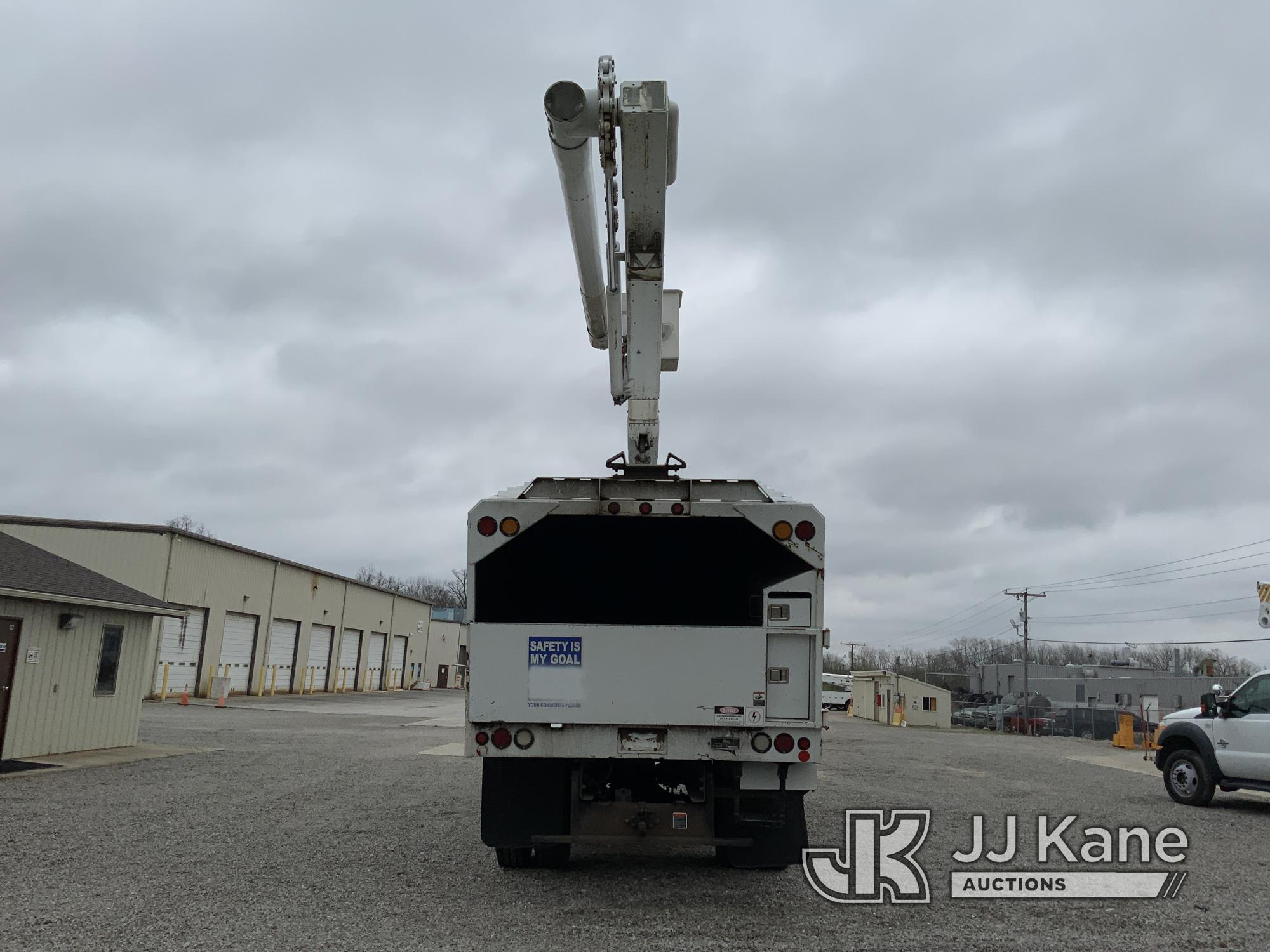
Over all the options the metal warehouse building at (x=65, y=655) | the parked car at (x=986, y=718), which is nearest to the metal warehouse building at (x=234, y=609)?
the metal warehouse building at (x=65, y=655)

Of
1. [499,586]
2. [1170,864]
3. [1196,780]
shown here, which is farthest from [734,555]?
[1196,780]

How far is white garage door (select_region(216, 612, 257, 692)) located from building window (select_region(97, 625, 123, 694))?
19.2m

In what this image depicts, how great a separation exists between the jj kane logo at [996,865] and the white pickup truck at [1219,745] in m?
2.07

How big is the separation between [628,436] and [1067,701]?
205 feet

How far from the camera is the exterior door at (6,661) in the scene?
1298 cm

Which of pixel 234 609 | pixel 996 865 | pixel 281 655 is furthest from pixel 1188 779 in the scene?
pixel 281 655

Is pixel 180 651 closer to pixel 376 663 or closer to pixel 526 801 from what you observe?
pixel 376 663

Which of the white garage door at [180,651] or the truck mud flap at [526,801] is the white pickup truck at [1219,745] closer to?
the truck mud flap at [526,801]

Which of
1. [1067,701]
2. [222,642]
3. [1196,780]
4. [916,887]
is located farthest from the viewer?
[1067,701]

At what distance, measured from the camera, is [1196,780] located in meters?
12.3

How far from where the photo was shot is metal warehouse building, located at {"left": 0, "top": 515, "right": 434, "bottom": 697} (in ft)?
100

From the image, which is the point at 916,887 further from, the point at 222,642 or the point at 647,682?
the point at 222,642

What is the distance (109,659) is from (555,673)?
11.9 meters

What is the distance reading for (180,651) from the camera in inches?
1232
